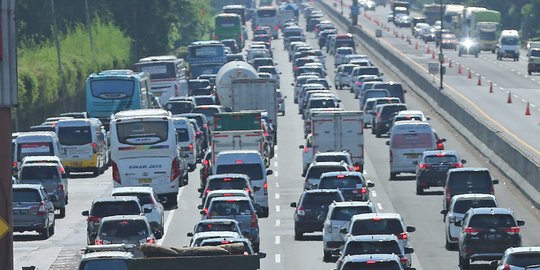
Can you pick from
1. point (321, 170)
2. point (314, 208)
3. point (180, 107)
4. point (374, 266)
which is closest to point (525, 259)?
point (374, 266)

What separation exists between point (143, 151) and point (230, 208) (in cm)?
1095

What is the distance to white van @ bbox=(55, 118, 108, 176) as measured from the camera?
237 feet

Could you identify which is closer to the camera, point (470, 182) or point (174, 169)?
point (470, 182)

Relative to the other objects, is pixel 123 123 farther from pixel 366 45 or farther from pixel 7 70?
pixel 366 45

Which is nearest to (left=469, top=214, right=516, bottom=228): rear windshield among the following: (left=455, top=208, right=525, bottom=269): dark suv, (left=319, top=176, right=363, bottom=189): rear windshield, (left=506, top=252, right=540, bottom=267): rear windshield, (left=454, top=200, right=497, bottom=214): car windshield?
(left=455, top=208, right=525, bottom=269): dark suv

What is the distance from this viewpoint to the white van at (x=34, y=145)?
67.6 meters

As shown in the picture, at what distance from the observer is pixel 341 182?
181 ft

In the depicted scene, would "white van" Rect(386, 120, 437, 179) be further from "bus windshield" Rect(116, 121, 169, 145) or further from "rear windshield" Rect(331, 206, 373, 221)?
"rear windshield" Rect(331, 206, 373, 221)

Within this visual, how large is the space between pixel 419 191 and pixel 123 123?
1093 centimetres

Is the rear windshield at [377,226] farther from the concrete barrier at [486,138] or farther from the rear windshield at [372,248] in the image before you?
the concrete barrier at [486,138]

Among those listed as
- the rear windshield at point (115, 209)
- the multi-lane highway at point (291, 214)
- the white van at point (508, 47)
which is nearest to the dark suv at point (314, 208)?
the multi-lane highway at point (291, 214)

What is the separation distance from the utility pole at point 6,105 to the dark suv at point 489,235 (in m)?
13.8

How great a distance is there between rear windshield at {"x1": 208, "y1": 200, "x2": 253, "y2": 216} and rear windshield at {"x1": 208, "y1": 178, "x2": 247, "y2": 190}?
17.4 feet

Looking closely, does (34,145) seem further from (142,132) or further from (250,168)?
(250,168)
